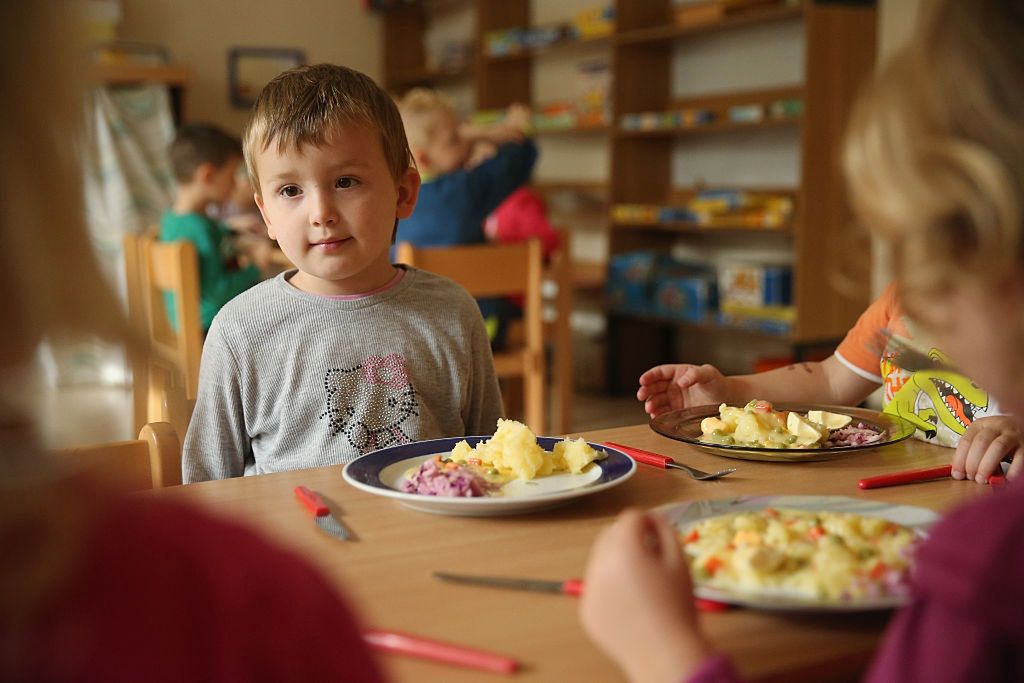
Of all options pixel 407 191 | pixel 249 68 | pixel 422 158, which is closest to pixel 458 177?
pixel 422 158

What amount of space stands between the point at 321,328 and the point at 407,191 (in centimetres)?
30

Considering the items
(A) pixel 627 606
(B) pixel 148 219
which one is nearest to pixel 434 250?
(A) pixel 627 606

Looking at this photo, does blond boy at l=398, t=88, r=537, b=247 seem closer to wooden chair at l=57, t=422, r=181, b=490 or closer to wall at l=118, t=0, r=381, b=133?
wooden chair at l=57, t=422, r=181, b=490

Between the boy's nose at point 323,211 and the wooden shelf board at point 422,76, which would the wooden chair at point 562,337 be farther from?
the wooden shelf board at point 422,76

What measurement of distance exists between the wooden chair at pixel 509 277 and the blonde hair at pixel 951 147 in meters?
2.14

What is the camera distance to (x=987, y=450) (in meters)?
1.12

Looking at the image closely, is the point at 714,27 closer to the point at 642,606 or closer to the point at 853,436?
the point at 853,436

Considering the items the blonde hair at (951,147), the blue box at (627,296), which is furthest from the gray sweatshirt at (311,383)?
the blue box at (627,296)

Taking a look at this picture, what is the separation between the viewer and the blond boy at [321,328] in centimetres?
151

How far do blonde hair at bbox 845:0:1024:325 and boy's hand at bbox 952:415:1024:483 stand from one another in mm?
558

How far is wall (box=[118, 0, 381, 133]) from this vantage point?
607 centimetres

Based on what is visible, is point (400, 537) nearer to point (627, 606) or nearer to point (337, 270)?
point (627, 606)

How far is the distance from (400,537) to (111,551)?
0.50 meters

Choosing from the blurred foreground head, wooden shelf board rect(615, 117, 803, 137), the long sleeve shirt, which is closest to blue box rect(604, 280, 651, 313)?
wooden shelf board rect(615, 117, 803, 137)
